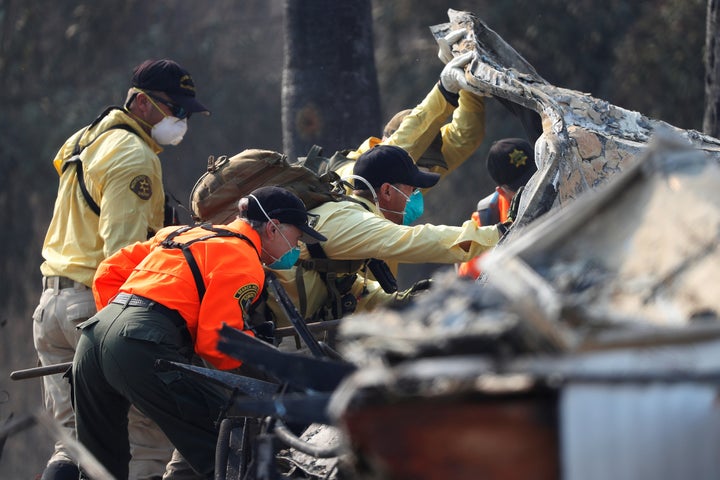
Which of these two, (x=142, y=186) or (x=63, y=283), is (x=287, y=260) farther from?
(x=63, y=283)

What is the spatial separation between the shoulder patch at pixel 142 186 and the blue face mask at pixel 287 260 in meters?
0.88

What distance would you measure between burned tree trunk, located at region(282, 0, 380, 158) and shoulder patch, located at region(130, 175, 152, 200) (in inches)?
87.5

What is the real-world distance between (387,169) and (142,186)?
1.14 metres

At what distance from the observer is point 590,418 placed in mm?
1800

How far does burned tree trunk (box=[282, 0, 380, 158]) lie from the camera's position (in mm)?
7082

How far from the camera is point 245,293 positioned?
392cm

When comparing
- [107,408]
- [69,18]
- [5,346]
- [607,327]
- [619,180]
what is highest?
[69,18]

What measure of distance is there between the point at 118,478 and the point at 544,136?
2156 millimetres

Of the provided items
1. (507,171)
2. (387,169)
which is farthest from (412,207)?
(507,171)

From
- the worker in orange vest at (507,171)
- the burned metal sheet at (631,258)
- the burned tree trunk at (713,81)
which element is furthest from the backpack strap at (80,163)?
the burned tree trunk at (713,81)

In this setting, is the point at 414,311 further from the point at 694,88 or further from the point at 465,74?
the point at 694,88

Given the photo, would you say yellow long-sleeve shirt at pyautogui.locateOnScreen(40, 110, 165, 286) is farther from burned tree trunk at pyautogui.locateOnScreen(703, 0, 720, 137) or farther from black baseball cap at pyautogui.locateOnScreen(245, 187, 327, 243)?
burned tree trunk at pyautogui.locateOnScreen(703, 0, 720, 137)

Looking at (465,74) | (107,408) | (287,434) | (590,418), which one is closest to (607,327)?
(590,418)

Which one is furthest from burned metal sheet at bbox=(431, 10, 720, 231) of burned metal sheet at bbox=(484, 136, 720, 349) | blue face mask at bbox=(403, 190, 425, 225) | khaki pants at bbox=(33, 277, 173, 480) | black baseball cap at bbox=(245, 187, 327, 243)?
khaki pants at bbox=(33, 277, 173, 480)
